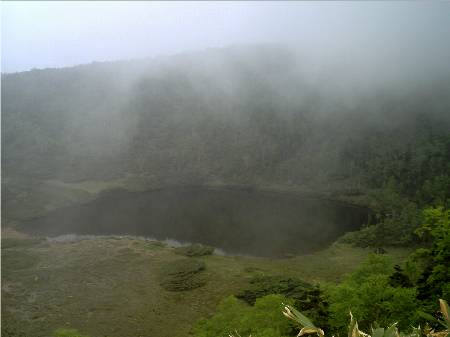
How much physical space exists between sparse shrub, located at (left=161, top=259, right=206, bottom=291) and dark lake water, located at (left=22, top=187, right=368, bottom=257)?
1190cm

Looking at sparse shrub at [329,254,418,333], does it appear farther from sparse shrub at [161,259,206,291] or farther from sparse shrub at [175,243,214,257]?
sparse shrub at [175,243,214,257]

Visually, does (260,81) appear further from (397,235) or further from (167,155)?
(397,235)

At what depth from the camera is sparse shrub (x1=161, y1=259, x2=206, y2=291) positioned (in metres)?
48.2

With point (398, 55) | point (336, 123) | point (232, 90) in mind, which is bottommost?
point (336, 123)

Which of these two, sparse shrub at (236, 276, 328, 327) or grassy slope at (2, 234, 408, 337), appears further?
sparse shrub at (236, 276, 328, 327)

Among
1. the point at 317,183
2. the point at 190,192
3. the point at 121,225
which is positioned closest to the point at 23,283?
the point at 121,225

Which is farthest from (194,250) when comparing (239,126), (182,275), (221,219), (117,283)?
(239,126)

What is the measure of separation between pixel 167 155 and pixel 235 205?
43727 mm

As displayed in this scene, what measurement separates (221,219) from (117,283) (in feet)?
118

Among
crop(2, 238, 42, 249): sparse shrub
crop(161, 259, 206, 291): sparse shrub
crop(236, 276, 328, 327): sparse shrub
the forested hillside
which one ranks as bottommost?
crop(2, 238, 42, 249): sparse shrub

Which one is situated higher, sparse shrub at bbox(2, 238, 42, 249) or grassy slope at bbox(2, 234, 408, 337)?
grassy slope at bbox(2, 234, 408, 337)

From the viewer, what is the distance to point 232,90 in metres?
149

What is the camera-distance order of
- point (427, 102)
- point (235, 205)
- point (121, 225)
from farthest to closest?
1. point (427, 102)
2. point (235, 205)
3. point (121, 225)

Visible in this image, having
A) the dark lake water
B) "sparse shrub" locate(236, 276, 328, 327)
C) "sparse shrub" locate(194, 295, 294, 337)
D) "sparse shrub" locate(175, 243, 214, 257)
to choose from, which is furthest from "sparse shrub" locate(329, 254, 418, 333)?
the dark lake water
